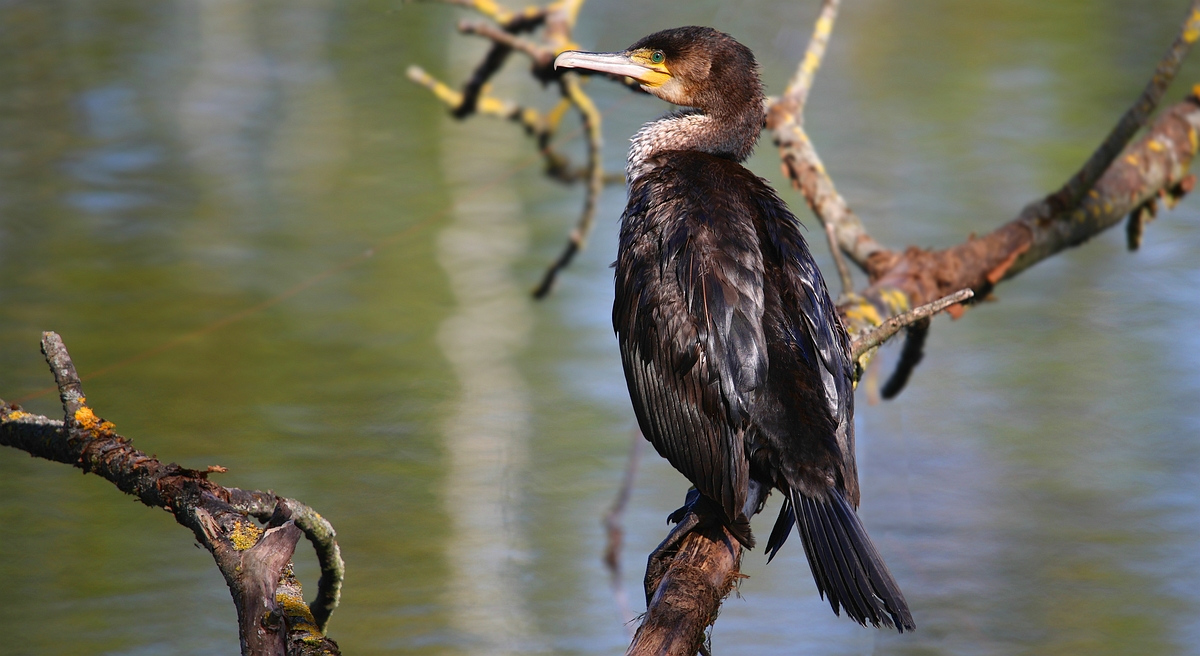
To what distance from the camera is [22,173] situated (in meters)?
6.64

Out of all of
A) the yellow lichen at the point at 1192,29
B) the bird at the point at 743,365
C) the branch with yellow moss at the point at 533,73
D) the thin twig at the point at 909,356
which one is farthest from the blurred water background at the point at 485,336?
the yellow lichen at the point at 1192,29

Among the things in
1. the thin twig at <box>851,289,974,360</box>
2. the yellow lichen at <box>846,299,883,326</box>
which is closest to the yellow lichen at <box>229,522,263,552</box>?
the thin twig at <box>851,289,974,360</box>

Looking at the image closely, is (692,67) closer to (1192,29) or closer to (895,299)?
(895,299)

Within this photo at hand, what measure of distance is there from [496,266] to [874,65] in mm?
3477

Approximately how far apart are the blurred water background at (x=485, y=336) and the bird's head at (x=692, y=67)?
1637 mm

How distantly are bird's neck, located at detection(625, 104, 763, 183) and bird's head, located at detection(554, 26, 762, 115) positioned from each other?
23mm

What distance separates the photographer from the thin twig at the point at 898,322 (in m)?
2.11

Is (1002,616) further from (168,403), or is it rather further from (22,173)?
(22,173)

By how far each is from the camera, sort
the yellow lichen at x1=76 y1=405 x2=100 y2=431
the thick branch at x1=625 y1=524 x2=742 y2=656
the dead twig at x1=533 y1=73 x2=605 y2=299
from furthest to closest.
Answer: the dead twig at x1=533 y1=73 x2=605 y2=299, the yellow lichen at x1=76 y1=405 x2=100 y2=431, the thick branch at x1=625 y1=524 x2=742 y2=656

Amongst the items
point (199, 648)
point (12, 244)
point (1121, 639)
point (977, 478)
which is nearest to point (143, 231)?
point (12, 244)

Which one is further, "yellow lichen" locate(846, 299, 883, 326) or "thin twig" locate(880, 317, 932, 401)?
"thin twig" locate(880, 317, 932, 401)

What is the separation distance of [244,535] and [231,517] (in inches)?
1.9

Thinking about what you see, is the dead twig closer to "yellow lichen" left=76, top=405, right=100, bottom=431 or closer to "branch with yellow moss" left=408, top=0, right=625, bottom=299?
"branch with yellow moss" left=408, top=0, right=625, bottom=299

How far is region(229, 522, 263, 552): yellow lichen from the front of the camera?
1822 millimetres
